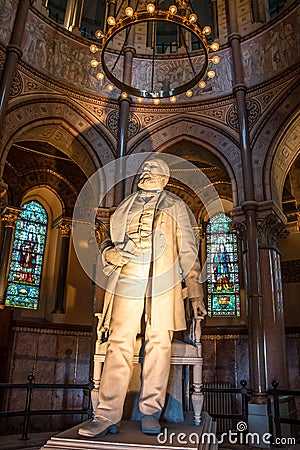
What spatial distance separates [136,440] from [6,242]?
985 cm

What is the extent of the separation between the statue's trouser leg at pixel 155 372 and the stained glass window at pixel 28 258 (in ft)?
30.7

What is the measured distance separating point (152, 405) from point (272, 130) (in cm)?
730

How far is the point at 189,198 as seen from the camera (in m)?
13.5

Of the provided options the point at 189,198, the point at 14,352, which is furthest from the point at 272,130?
the point at 14,352

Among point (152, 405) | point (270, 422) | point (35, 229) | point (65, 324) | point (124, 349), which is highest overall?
point (35, 229)

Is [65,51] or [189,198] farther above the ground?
[65,51]

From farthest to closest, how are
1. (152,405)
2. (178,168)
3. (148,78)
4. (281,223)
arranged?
(178,168), (148,78), (281,223), (152,405)

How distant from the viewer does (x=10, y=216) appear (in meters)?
11.8

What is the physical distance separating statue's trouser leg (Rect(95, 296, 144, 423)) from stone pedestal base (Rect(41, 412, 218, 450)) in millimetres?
187

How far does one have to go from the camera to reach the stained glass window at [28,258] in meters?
11.9

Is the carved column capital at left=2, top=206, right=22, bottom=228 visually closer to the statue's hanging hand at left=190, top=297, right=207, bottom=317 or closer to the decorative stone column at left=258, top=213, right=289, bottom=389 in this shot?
the decorative stone column at left=258, top=213, right=289, bottom=389

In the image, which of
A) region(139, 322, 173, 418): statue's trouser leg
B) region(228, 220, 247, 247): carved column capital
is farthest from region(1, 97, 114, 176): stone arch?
region(139, 322, 173, 418): statue's trouser leg

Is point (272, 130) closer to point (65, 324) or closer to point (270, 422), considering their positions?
point (270, 422)

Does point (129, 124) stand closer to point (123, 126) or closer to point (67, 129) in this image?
point (123, 126)
